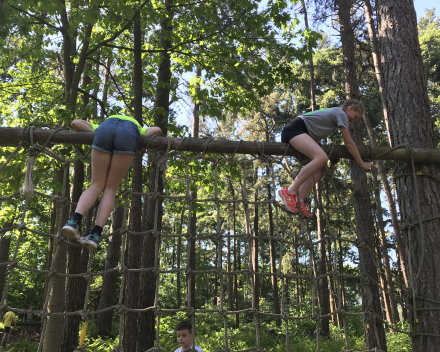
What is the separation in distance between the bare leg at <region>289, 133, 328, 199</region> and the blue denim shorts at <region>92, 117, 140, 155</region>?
114cm

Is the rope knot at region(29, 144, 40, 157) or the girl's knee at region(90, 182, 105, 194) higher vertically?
the rope knot at region(29, 144, 40, 157)

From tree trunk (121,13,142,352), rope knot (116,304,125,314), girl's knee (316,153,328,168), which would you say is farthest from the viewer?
tree trunk (121,13,142,352)

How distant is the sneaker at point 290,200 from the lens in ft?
8.44

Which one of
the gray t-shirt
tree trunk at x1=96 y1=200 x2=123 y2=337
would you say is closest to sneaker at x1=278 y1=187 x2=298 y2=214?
the gray t-shirt

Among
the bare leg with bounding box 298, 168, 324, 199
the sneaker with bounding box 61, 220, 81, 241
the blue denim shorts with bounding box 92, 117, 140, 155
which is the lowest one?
the sneaker with bounding box 61, 220, 81, 241

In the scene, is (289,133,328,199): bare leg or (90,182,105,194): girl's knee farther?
(289,133,328,199): bare leg

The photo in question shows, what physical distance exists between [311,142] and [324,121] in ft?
0.75

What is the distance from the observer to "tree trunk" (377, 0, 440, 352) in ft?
7.52

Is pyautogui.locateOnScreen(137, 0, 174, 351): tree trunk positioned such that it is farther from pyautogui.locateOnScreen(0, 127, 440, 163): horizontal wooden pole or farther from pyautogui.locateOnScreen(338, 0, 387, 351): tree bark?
pyautogui.locateOnScreen(338, 0, 387, 351): tree bark

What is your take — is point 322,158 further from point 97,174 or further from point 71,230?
point 71,230

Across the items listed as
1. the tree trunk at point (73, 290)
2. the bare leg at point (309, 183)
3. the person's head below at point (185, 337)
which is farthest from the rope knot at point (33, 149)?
the tree trunk at point (73, 290)

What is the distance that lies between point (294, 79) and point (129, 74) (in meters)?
3.29

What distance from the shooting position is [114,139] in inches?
91.7

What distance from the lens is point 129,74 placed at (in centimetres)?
716
